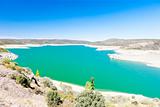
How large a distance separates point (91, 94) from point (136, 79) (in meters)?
67.9

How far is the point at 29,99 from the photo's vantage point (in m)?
18.5

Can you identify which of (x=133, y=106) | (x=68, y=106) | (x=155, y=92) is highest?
(x=68, y=106)

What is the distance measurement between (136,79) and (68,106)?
6769 cm

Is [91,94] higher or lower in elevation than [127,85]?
higher

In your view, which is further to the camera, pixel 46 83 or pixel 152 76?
pixel 152 76

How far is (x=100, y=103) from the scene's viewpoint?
17406 millimetres

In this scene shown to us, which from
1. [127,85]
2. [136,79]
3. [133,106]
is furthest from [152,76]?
[133,106]

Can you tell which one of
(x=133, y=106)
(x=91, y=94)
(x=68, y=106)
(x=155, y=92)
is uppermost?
(x=91, y=94)

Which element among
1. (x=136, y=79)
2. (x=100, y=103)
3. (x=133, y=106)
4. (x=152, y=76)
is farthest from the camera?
(x=152, y=76)

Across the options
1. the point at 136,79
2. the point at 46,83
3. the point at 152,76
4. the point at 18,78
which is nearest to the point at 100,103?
the point at 18,78

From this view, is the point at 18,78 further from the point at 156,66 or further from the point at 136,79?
the point at 156,66

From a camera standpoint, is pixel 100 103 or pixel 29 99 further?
pixel 29 99

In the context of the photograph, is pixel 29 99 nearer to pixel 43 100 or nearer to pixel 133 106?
pixel 43 100

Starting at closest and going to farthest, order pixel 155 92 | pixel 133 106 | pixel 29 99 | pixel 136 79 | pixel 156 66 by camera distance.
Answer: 1. pixel 29 99
2. pixel 133 106
3. pixel 155 92
4. pixel 136 79
5. pixel 156 66
